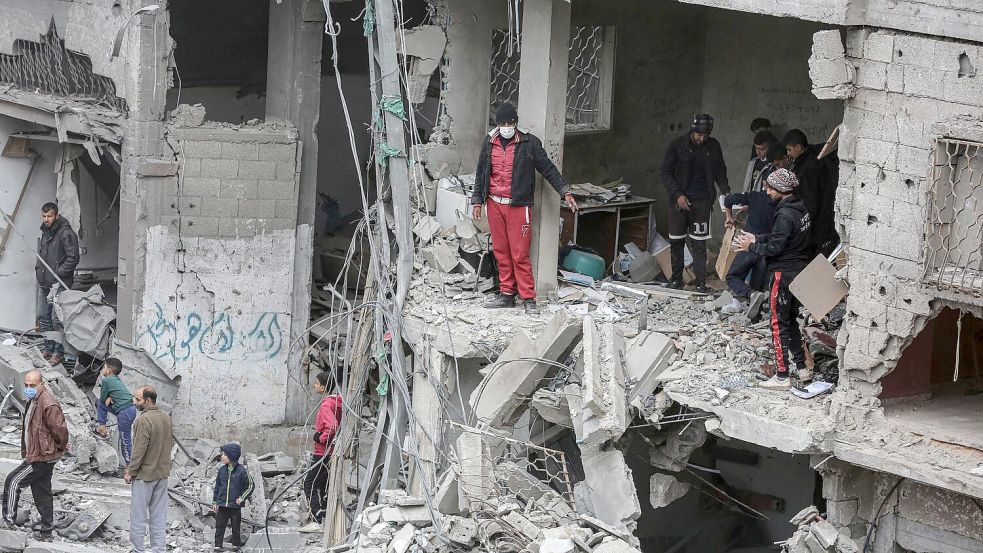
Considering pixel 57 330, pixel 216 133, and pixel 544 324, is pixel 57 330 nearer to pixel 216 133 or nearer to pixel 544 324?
pixel 216 133

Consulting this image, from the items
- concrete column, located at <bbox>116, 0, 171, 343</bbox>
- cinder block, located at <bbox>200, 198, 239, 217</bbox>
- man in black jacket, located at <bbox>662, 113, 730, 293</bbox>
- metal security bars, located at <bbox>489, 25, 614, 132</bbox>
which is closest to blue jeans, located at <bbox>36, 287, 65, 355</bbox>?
concrete column, located at <bbox>116, 0, 171, 343</bbox>

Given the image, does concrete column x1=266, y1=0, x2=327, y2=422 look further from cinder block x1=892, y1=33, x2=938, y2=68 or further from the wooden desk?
cinder block x1=892, y1=33, x2=938, y2=68

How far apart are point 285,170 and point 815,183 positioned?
228 inches

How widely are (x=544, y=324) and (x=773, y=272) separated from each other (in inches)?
88.8

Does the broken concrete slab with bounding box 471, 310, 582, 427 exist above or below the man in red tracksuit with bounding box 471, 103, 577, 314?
below

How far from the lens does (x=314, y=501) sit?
14.2m

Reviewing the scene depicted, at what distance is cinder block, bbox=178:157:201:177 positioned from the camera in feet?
49.3

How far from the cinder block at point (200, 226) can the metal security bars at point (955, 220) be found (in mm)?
7814

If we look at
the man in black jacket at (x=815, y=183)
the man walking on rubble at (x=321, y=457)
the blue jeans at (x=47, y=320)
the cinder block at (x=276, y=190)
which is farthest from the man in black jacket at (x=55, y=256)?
the man in black jacket at (x=815, y=183)

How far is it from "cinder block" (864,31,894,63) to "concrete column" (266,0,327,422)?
22.1 feet

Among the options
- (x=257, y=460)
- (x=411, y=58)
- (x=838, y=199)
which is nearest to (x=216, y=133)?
(x=411, y=58)

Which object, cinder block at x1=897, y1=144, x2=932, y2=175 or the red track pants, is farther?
the red track pants

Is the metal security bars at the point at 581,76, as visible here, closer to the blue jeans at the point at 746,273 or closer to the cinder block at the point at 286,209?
the cinder block at the point at 286,209

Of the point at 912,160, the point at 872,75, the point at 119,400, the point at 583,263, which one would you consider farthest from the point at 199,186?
the point at 912,160
